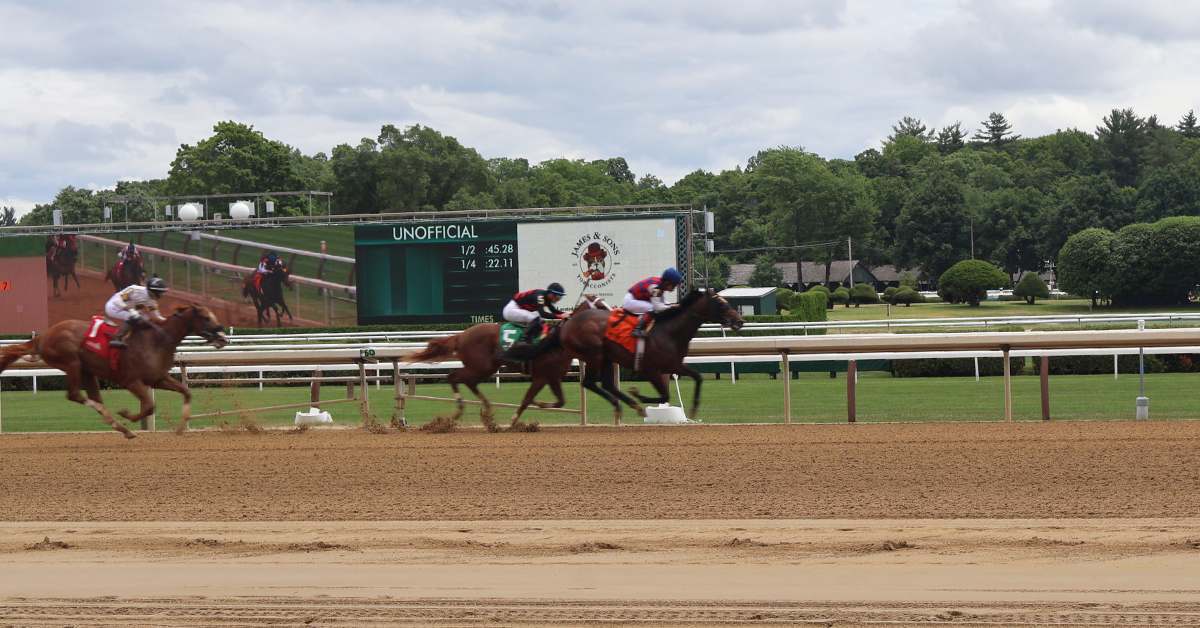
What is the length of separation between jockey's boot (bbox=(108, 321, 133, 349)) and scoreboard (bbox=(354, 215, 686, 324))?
1472cm

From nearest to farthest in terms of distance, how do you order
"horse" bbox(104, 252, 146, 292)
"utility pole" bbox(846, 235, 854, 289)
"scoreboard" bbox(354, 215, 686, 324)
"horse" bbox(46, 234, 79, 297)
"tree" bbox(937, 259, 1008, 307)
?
"scoreboard" bbox(354, 215, 686, 324), "horse" bbox(104, 252, 146, 292), "horse" bbox(46, 234, 79, 297), "tree" bbox(937, 259, 1008, 307), "utility pole" bbox(846, 235, 854, 289)

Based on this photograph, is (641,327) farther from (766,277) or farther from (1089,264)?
(766,277)

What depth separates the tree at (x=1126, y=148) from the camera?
9138cm

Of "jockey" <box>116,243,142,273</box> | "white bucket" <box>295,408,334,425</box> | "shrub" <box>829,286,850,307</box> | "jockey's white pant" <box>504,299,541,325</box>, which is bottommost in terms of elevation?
"shrub" <box>829,286,850,307</box>

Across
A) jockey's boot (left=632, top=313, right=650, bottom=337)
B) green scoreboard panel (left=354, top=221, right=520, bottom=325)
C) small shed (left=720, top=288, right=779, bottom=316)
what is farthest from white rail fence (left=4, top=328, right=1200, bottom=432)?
small shed (left=720, top=288, right=779, bottom=316)

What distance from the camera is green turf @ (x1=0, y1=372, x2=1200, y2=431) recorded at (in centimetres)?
1412

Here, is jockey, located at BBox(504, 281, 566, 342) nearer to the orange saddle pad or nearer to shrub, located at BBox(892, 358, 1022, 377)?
the orange saddle pad

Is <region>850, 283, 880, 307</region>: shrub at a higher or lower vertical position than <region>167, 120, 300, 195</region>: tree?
lower

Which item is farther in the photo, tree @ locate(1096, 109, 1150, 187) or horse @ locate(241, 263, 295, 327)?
tree @ locate(1096, 109, 1150, 187)

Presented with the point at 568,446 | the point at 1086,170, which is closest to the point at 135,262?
the point at 568,446

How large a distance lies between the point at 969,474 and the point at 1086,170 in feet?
296

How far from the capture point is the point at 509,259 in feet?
91.1

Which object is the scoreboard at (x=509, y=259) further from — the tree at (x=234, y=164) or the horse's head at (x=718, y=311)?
the tree at (x=234, y=164)

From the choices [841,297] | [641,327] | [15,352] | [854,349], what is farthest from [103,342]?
[841,297]
